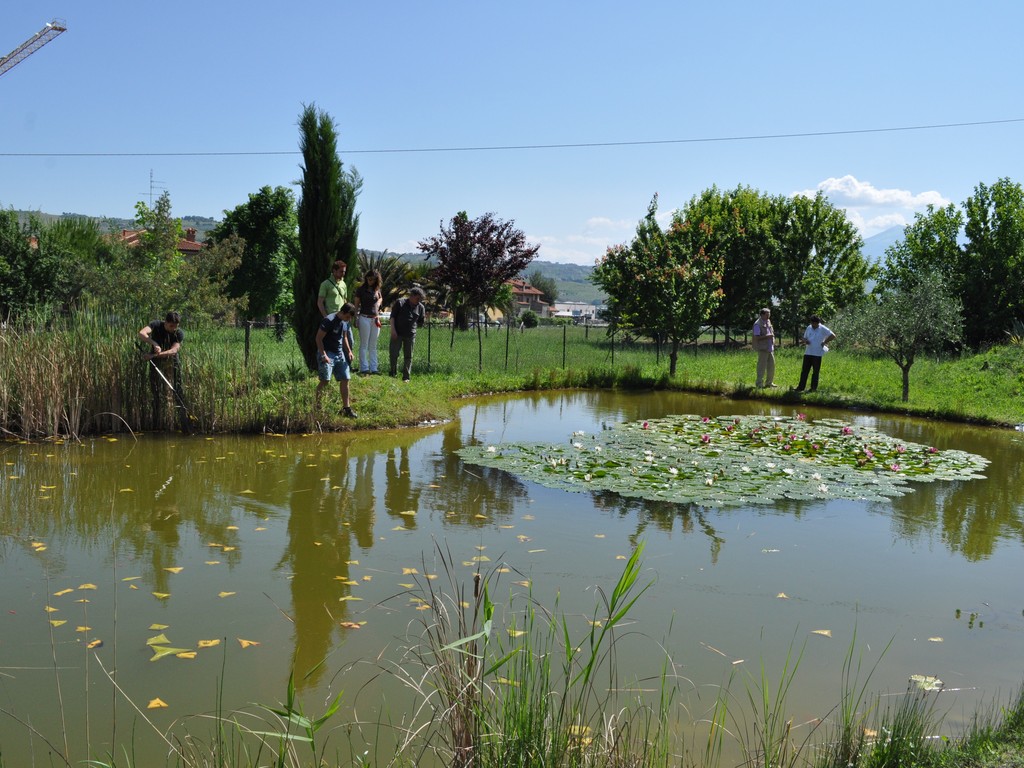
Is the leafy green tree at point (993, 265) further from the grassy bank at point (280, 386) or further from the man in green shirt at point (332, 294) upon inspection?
the man in green shirt at point (332, 294)

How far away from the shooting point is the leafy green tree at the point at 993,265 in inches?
1043

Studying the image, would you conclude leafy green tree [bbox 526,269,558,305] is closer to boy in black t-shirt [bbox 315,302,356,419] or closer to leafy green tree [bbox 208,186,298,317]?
leafy green tree [bbox 208,186,298,317]

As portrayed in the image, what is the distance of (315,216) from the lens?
1411cm

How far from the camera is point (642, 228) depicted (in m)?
28.5

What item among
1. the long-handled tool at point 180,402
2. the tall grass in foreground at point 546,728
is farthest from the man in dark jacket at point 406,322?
the tall grass in foreground at point 546,728

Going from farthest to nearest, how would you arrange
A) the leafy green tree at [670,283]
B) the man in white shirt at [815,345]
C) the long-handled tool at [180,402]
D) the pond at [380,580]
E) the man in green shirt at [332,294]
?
the leafy green tree at [670,283] < the man in white shirt at [815,345] < the man in green shirt at [332,294] < the long-handled tool at [180,402] < the pond at [380,580]

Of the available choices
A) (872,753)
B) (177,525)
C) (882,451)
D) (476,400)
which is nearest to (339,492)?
(177,525)

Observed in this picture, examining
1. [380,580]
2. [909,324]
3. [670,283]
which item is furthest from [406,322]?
[380,580]

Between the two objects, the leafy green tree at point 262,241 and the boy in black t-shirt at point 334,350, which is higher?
the leafy green tree at point 262,241

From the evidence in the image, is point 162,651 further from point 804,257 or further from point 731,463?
point 804,257

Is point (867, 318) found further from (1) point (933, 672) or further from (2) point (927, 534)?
(1) point (933, 672)

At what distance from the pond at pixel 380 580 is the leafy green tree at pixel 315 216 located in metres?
4.06

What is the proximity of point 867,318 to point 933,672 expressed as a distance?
12399mm

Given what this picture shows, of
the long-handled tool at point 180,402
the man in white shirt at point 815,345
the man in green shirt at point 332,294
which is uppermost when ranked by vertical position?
the man in green shirt at point 332,294
